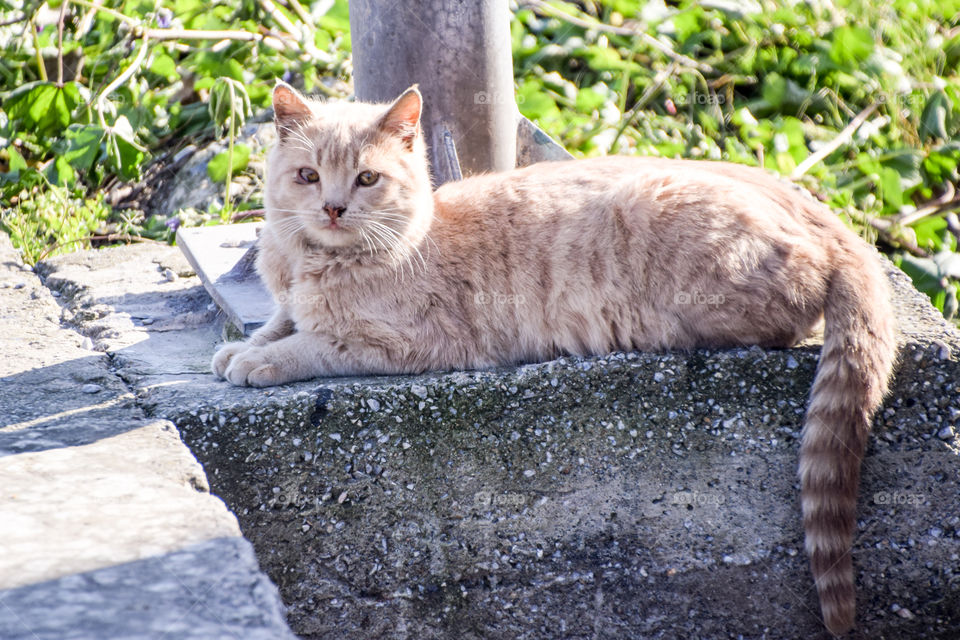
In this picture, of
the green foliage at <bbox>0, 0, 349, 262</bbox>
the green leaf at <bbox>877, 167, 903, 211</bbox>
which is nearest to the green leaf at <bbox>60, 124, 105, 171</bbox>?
the green foliage at <bbox>0, 0, 349, 262</bbox>

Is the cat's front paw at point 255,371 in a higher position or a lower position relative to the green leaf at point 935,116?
lower

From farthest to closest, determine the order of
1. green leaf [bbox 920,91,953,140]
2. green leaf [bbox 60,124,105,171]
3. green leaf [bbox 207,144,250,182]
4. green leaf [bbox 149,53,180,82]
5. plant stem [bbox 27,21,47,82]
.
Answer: plant stem [bbox 27,21,47,82], green leaf [bbox 149,53,180,82], green leaf [bbox 920,91,953,140], green leaf [bbox 207,144,250,182], green leaf [bbox 60,124,105,171]

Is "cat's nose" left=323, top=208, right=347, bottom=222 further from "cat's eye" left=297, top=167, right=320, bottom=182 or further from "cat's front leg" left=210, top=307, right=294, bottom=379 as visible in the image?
"cat's front leg" left=210, top=307, right=294, bottom=379

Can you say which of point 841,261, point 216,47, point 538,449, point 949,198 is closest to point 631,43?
point 949,198

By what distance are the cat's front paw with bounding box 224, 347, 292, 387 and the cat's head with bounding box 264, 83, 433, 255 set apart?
1.32 ft

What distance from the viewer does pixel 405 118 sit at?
9.02ft

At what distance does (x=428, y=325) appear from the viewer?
2.74 metres

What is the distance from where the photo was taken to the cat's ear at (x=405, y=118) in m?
2.69

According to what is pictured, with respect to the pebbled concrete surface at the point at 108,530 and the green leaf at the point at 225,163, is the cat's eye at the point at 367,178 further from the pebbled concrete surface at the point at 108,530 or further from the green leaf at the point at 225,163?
the green leaf at the point at 225,163

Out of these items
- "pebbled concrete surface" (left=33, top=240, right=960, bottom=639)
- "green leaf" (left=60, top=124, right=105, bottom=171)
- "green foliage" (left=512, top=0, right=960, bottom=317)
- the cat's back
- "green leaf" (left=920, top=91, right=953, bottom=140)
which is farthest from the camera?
"green leaf" (left=920, top=91, right=953, bottom=140)

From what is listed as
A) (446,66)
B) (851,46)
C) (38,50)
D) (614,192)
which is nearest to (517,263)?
(614,192)

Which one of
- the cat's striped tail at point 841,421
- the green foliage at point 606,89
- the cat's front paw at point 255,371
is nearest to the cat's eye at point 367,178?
the cat's front paw at point 255,371

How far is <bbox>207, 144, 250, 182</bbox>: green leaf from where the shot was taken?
452 centimetres

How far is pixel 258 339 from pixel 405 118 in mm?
835
